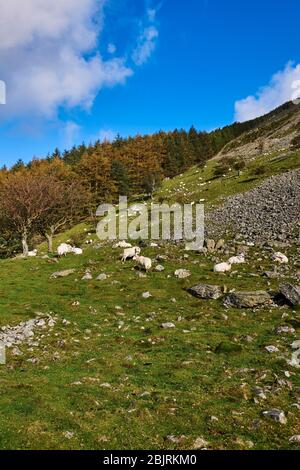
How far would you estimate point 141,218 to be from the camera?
71.4m

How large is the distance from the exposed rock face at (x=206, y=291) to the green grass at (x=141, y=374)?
0.67 meters

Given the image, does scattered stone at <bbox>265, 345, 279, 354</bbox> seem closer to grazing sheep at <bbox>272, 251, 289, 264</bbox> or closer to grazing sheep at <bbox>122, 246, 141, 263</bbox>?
grazing sheep at <bbox>272, 251, 289, 264</bbox>

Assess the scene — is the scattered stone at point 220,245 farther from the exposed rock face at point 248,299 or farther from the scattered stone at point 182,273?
the exposed rock face at point 248,299

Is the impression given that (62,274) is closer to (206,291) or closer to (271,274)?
(206,291)

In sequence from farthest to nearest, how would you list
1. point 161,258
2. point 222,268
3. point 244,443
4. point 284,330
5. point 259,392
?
1. point 161,258
2. point 222,268
3. point 284,330
4. point 259,392
5. point 244,443

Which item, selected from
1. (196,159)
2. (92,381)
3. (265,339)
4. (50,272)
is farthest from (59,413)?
(196,159)

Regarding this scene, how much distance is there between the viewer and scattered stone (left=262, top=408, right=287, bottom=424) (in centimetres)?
1255

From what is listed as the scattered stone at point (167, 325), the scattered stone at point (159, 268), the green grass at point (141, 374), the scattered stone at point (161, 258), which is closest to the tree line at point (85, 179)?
the scattered stone at point (161, 258)

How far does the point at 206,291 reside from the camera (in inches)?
1086

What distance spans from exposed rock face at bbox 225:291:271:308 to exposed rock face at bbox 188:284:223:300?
157 cm

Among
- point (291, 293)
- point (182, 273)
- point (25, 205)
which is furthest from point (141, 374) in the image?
point (25, 205)

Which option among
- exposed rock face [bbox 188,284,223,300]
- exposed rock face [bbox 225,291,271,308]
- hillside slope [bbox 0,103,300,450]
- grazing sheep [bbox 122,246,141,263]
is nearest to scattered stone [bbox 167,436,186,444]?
hillside slope [bbox 0,103,300,450]

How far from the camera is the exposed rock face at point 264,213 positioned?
43.6m

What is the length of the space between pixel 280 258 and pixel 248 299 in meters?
10.3
